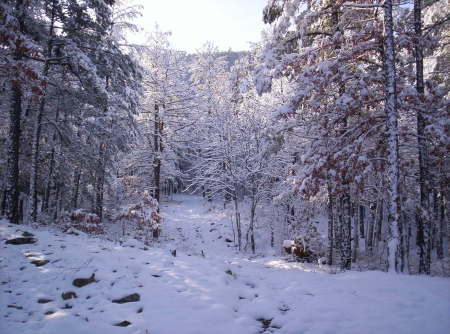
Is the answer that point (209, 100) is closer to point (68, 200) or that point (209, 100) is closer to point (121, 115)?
point (121, 115)

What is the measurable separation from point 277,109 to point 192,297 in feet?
19.2

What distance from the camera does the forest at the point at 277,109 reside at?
7.41 meters

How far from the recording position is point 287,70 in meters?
8.76

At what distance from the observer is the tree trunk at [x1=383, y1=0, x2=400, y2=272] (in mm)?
6801

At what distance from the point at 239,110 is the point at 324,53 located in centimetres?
1027

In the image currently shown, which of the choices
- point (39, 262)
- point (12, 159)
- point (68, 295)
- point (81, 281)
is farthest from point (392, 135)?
point (12, 159)

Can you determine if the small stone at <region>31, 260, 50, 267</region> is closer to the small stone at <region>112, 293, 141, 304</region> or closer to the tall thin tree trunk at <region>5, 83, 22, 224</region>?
the small stone at <region>112, 293, 141, 304</region>

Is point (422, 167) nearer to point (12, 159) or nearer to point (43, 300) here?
point (43, 300)

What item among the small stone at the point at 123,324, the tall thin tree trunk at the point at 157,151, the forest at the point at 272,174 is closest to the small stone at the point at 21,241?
the forest at the point at 272,174

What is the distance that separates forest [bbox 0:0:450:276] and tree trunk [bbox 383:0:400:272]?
1.3 inches

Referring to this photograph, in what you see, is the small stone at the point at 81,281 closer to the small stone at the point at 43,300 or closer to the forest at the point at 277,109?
the small stone at the point at 43,300

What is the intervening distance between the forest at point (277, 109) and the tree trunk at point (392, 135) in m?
0.03

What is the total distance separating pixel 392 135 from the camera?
684 centimetres

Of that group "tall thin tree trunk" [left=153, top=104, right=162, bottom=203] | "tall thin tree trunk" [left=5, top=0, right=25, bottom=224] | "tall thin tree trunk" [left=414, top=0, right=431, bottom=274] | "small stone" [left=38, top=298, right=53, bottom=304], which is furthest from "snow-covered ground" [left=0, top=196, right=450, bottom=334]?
"tall thin tree trunk" [left=153, top=104, right=162, bottom=203]
